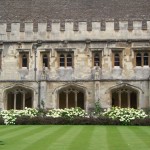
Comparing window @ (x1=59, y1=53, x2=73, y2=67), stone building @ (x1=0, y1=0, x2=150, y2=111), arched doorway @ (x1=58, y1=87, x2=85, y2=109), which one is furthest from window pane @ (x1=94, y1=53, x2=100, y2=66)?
arched doorway @ (x1=58, y1=87, x2=85, y2=109)

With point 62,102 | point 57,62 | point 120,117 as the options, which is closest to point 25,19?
point 57,62

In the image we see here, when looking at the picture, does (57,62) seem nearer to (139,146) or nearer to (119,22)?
(119,22)

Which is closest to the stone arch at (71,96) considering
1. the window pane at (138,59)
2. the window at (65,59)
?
the window at (65,59)

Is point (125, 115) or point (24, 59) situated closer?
point (125, 115)

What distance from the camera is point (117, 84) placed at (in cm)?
2684

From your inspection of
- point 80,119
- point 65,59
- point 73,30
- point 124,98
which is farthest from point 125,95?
point 80,119

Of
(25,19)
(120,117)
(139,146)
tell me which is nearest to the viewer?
(139,146)

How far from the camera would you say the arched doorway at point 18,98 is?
1089 inches

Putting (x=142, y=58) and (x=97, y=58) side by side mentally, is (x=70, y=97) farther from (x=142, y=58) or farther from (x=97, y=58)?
(x=142, y=58)

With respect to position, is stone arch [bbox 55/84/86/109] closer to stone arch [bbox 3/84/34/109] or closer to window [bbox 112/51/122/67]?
stone arch [bbox 3/84/34/109]

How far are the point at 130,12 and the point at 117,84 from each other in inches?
211

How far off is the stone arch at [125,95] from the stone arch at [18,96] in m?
5.28

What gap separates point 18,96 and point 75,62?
4442mm

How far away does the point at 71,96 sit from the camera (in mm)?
27812
